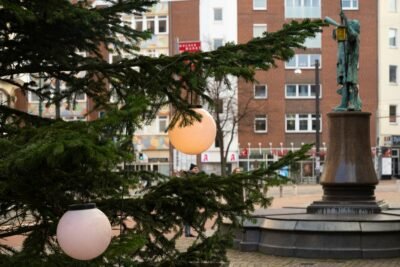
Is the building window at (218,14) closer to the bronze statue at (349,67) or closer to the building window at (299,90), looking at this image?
the building window at (299,90)

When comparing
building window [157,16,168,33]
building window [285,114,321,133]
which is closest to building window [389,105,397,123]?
building window [285,114,321,133]

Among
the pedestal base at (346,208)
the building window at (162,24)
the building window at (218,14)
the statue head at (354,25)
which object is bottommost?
the pedestal base at (346,208)

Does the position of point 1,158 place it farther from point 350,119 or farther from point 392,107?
point 392,107

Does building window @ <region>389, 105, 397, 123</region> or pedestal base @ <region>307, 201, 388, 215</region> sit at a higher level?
building window @ <region>389, 105, 397, 123</region>

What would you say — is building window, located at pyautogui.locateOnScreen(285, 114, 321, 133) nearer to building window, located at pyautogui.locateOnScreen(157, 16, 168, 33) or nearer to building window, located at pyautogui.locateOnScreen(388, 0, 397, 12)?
building window, located at pyautogui.locateOnScreen(388, 0, 397, 12)

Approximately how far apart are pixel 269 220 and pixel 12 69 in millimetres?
9357

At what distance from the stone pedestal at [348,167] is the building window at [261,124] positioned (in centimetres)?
4079

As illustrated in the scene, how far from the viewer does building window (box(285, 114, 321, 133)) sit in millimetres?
Result: 58938

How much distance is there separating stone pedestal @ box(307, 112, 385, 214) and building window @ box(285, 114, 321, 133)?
41.7 meters

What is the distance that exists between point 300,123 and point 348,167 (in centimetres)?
4241

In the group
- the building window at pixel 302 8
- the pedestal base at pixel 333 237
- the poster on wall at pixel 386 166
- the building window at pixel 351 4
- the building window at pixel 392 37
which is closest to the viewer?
the pedestal base at pixel 333 237

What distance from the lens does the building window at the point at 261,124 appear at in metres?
58.2

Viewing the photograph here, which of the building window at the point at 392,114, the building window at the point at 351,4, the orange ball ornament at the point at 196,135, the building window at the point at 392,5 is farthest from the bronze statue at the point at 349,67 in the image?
the building window at the point at 392,5

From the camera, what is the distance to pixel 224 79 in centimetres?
551
